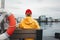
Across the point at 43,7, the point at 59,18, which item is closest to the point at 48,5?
the point at 43,7

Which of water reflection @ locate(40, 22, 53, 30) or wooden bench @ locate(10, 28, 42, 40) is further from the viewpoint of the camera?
water reflection @ locate(40, 22, 53, 30)

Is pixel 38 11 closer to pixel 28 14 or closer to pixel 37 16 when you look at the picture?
pixel 37 16

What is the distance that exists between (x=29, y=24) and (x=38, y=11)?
3.11 m

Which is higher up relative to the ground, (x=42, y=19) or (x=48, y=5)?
(x=48, y=5)

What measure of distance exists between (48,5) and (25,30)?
3.73 metres

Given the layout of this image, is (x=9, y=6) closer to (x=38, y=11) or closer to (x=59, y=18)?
(x=38, y=11)

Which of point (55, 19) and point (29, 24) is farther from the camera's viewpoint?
point (55, 19)

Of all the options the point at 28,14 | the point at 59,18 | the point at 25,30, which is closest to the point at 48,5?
the point at 59,18

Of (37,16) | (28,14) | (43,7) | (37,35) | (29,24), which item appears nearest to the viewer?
(37,35)

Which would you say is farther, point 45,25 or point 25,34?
point 45,25

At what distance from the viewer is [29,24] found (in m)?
3.15

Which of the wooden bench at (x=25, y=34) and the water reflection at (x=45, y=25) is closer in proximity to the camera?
the wooden bench at (x=25, y=34)

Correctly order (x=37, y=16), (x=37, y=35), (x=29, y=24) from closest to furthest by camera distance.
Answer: (x=37, y=35) → (x=29, y=24) → (x=37, y=16)

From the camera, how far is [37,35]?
2.83 m
